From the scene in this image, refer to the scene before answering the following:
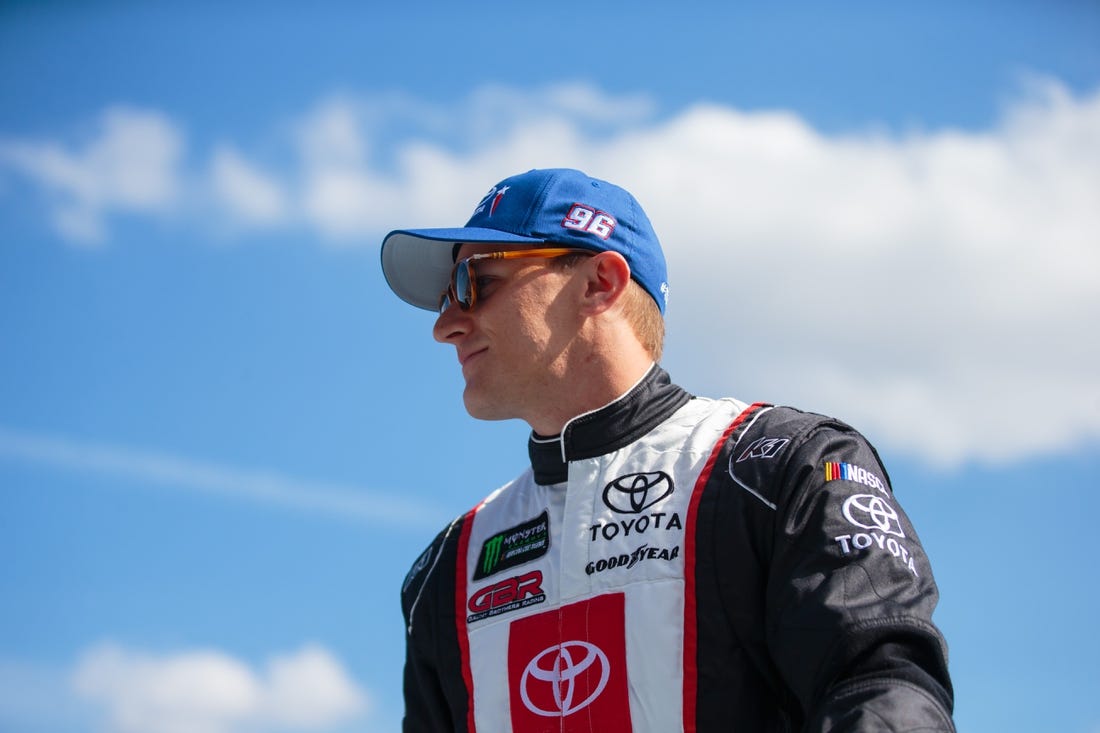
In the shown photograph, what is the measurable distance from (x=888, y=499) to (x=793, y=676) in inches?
28.7

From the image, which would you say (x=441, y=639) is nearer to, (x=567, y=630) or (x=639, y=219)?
(x=567, y=630)

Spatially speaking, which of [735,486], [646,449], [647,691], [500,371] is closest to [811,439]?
[735,486]

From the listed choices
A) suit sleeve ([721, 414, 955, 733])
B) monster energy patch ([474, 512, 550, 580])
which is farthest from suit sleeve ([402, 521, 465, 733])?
suit sleeve ([721, 414, 955, 733])

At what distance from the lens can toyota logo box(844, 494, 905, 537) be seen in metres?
3.64

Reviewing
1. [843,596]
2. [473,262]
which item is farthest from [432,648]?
[843,596]

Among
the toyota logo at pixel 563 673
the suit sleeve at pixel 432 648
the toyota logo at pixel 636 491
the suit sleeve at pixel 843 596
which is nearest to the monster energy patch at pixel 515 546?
the suit sleeve at pixel 432 648

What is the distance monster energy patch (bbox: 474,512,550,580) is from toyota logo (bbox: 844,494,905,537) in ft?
3.90

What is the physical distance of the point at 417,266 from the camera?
5254mm

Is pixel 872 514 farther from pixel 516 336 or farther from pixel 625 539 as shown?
pixel 516 336

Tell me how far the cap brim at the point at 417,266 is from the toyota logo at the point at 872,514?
1.99 metres

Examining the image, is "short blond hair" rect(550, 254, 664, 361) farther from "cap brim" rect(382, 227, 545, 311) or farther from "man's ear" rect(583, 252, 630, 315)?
"cap brim" rect(382, 227, 545, 311)

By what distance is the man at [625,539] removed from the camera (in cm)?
346

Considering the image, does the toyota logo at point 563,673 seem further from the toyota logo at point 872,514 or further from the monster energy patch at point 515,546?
the toyota logo at point 872,514

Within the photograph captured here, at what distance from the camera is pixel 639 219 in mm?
5109
